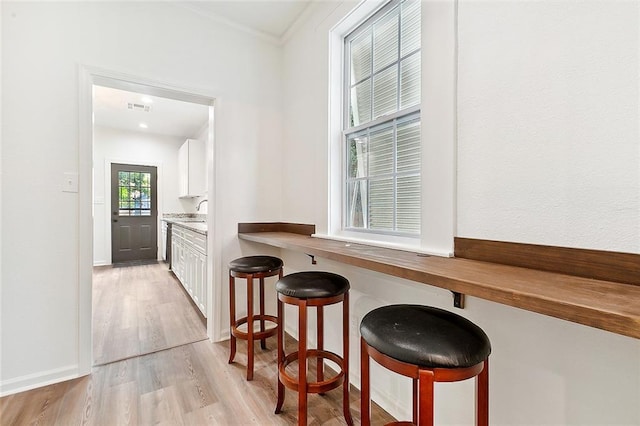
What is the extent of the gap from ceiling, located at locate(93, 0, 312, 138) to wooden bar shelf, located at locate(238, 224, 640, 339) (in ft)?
7.30

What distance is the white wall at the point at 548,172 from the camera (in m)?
0.82

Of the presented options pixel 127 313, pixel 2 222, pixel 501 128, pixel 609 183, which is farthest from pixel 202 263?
pixel 609 183

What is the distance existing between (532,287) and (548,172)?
46cm

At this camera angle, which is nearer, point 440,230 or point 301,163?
point 440,230

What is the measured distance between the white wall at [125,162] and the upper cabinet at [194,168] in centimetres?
96

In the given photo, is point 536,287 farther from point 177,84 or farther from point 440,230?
point 177,84

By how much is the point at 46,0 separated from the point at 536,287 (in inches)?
120

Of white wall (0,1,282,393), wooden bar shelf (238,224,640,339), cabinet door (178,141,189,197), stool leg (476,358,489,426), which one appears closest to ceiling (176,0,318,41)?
white wall (0,1,282,393)

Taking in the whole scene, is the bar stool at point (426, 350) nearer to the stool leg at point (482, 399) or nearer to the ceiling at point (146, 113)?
the stool leg at point (482, 399)

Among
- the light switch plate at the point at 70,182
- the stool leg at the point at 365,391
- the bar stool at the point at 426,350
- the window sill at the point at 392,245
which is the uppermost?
the light switch plate at the point at 70,182

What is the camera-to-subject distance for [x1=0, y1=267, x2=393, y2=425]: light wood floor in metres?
1.48

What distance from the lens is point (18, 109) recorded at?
174cm

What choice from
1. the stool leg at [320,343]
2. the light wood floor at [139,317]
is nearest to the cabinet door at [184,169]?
the light wood floor at [139,317]

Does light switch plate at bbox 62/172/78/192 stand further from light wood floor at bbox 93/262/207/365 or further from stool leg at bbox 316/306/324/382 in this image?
stool leg at bbox 316/306/324/382
